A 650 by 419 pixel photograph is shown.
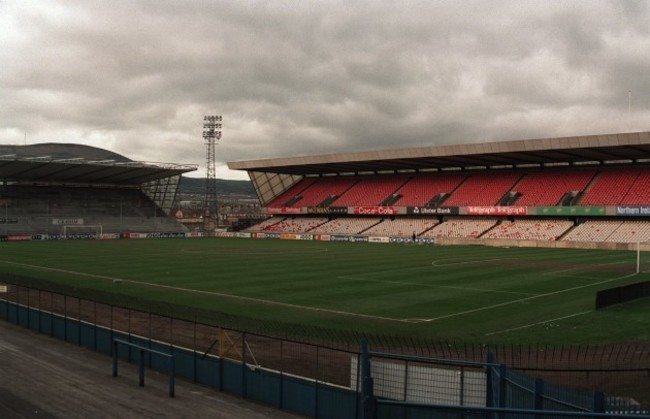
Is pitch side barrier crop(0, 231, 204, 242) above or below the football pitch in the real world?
below

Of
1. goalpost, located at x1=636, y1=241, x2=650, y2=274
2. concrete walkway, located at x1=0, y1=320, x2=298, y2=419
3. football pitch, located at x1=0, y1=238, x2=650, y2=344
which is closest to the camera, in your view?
concrete walkway, located at x1=0, y1=320, x2=298, y2=419

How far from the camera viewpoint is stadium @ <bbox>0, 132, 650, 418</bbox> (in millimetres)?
14945

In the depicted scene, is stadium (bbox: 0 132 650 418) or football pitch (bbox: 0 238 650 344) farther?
football pitch (bbox: 0 238 650 344)

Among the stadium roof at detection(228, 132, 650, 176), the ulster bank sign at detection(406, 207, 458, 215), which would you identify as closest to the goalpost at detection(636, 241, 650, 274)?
the stadium roof at detection(228, 132, 650, 176)

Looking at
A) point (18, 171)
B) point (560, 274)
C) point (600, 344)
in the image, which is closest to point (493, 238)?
point (560, 274)

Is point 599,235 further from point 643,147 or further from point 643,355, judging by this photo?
point 643,355

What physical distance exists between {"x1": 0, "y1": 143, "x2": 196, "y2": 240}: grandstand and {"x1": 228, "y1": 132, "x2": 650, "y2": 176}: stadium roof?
18.6 metres

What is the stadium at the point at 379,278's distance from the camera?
1495cm

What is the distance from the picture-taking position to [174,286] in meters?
38.8

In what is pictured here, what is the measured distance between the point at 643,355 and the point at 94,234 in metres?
100

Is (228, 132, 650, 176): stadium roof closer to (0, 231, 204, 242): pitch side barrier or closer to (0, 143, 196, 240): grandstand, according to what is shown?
(0, 231, 204, 242): pitch side barrier

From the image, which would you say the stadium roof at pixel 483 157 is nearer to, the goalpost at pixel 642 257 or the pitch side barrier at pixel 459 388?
the goalpost at pixel 642 257

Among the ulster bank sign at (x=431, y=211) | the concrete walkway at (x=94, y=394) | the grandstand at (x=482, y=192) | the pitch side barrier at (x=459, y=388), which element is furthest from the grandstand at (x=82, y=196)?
the pitch side barrier at (x=459, y=388)

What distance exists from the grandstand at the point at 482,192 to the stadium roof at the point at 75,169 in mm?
17321
